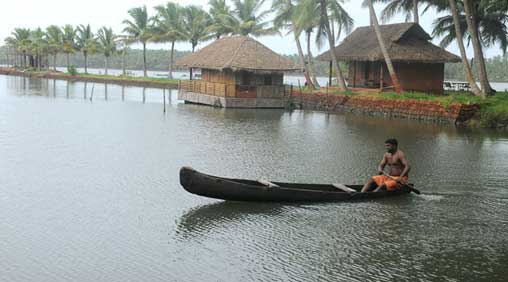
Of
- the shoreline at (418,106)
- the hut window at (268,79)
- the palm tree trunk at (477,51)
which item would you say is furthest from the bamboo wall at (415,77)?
the hut window at (268,79)

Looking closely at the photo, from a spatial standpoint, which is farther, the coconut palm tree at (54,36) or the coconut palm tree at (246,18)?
the coconut palm tree at (54,36)

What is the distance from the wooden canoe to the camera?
1272 centimetres

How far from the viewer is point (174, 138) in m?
23.8

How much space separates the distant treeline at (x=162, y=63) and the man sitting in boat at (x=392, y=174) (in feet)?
298

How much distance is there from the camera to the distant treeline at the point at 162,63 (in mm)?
Answer: 111306

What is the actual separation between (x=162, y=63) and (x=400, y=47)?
376 feet

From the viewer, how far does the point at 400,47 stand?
129ft

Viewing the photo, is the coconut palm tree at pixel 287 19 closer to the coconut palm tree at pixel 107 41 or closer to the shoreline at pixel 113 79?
the shoreline at pixel 113 79

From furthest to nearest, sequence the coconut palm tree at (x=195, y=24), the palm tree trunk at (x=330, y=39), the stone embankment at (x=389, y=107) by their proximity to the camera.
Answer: the coconut palm tree at (x=195, y=24) → the palm tree trunk at (x=330, y=39) → the stone embankment at (x=389, y=107)

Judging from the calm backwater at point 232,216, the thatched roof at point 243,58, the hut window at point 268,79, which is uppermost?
the thatched roof at point 243,58

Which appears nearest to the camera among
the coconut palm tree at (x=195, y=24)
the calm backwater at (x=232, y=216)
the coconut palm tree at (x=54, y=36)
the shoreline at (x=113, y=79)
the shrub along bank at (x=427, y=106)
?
the calm backwater at (x=232, y=216)

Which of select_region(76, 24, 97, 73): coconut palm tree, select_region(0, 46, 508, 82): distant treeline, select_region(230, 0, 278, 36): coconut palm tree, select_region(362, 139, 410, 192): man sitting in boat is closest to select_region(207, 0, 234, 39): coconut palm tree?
select_region(230, 0, 278, 36): coconut palm tree

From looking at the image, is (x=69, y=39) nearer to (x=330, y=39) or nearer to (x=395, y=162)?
(x=330, y=39)

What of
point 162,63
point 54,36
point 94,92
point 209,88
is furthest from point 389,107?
point 162,63
